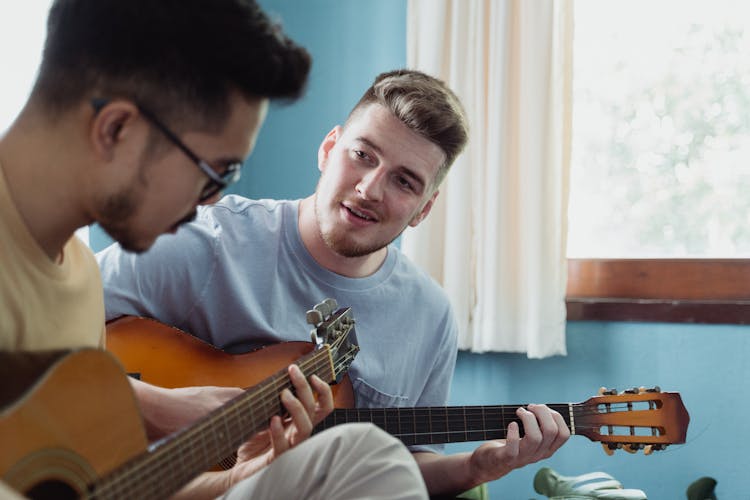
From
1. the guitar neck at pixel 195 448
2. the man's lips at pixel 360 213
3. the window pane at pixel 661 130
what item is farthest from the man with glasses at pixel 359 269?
the window pane at pixel 661 130

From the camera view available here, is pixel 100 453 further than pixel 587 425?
No

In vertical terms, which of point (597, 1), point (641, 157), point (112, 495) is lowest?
point (112, 495)

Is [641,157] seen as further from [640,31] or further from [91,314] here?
[91,314]

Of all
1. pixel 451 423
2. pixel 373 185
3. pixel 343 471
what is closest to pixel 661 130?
pixel 373 185

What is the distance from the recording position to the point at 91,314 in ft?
3.63

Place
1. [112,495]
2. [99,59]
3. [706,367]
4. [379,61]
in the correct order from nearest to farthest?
[112,495], [99,59], [706,367], [379,61]

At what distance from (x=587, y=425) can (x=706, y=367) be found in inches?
31.0

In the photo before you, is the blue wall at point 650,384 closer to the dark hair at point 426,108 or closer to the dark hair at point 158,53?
the dark hair at point 426,108

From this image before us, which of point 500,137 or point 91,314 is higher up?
point 500,137

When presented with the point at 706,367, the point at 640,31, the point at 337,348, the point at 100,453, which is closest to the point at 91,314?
the point at 100,453

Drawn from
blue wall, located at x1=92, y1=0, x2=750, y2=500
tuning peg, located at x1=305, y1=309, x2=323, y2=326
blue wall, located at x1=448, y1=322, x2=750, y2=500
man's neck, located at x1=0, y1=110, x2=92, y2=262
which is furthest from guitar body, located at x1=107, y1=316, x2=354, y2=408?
blue wall, located at x1=448, y1=322, x2=750, y2=500

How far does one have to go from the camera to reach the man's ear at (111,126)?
2.99ft

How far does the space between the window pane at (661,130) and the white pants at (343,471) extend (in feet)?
5.47

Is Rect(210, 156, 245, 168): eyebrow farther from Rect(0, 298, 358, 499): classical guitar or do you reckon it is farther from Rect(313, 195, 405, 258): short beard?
Rect(313, 195, 405, 258): short beard
